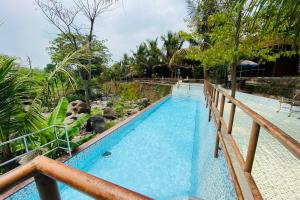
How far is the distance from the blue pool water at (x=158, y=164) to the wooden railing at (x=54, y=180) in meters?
2.24

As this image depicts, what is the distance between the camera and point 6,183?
0.65 metres

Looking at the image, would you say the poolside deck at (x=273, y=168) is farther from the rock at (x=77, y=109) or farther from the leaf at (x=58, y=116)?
the rock at (x=77, y=109)

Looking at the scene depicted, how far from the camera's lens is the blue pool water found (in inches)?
141

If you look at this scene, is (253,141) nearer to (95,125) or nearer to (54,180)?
(54,180)

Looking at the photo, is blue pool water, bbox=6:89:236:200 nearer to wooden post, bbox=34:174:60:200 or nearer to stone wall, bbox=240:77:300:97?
wooden post, bbox=34:174:60:200

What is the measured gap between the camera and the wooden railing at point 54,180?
544mm

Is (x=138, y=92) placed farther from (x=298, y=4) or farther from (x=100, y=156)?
(x=298, y=4)

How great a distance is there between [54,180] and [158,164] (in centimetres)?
521

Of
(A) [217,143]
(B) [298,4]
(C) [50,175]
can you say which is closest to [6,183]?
(C) [50,175]

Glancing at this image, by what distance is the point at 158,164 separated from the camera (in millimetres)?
5531

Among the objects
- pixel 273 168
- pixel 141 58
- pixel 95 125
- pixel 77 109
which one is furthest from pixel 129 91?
pixel 273 168

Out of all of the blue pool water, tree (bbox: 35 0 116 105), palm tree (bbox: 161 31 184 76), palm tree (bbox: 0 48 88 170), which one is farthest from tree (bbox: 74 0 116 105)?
palm tree (bbox: 161 31 184 76)

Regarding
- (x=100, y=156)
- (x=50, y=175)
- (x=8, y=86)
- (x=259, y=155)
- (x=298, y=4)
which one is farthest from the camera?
(x=100, y=156)

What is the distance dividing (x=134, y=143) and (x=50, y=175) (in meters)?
6.48
